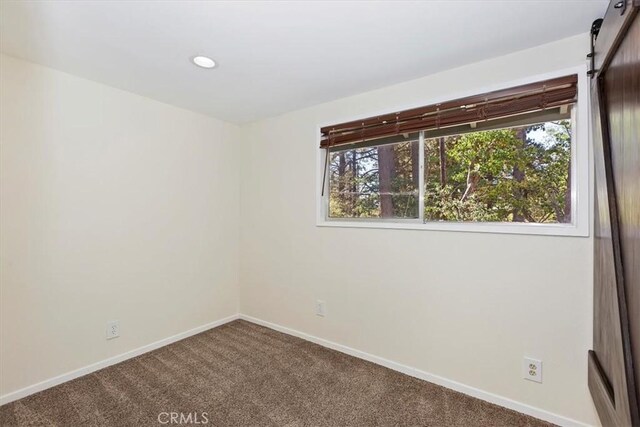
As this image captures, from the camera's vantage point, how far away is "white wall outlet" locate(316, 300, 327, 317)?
2.73 m

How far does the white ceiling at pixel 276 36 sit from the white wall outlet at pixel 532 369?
1853mm

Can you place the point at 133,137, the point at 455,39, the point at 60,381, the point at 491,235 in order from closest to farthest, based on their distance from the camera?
1. the point at 455,39
2. the point at 491,235
3. the point at 60,381
4. the point at 133,137

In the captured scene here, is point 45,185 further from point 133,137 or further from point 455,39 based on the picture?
point 455,39

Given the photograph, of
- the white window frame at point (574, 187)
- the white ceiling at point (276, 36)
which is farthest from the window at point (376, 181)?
the white ceiling at point (276, 36)

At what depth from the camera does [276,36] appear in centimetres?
173

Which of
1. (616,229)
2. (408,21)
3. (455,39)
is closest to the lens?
(616,229)

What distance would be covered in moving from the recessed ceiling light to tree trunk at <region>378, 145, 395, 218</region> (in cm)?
140

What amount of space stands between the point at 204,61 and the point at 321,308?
2127mm

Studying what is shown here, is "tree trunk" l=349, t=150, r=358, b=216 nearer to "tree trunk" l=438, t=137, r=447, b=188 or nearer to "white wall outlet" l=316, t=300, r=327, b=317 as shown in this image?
"tree trunk" l=438, t=137, r=447, b=188

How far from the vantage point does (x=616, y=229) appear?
1.19 meters

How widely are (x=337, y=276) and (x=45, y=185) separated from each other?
2203 mm

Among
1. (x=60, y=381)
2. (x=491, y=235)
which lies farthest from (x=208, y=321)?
(x=491, y=235)

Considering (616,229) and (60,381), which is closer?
(616,229)

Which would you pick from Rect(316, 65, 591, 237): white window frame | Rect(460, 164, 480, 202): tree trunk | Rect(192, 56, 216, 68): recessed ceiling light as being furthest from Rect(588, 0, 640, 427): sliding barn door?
Rect(192, 56, 216, 68): recessed ceiling light
